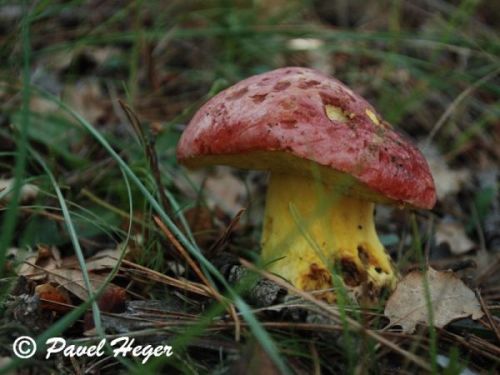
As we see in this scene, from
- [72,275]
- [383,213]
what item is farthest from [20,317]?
[383,213]

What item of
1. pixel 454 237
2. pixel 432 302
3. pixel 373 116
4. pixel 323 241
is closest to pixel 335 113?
pixel 373 116

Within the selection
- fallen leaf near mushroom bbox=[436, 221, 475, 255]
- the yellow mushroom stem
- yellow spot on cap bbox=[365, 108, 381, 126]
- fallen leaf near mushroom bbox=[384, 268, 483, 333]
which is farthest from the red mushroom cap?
fallen leaf near mushroom bbox=[436, 221, 475, 255]

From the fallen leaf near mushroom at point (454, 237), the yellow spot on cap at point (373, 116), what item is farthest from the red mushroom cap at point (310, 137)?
the fallen leaf near mushroom at point (454, 237)

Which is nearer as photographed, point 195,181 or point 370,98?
point 195,181

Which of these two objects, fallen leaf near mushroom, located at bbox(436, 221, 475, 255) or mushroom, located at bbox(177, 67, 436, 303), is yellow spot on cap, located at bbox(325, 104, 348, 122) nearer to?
mushroom, located at bbox(177, 67, 436, 303)

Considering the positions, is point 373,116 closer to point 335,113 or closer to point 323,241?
point 335,113

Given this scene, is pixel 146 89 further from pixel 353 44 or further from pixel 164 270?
pixel 164 270

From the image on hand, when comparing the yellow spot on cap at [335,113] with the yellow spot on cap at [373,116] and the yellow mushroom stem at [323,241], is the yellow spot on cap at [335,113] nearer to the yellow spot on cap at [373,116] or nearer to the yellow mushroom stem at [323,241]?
the yellow spot on cap at [373,116]
